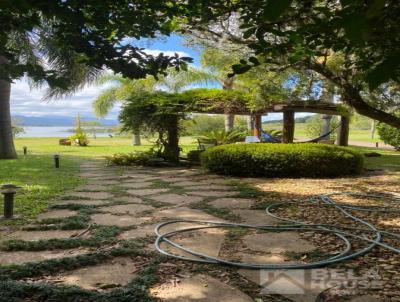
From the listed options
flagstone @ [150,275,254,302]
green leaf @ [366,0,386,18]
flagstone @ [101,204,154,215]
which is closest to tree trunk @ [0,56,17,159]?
flagstone @ [101,204,154,215]

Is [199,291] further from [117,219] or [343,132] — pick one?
[343,132]

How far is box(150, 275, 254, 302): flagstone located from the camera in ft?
6.45

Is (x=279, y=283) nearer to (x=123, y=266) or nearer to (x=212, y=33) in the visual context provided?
(x=123, y=266)

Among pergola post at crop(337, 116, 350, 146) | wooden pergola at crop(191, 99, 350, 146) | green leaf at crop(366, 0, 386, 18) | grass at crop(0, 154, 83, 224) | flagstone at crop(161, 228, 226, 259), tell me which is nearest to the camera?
green leaf at crop(366, 0, 386, 18)

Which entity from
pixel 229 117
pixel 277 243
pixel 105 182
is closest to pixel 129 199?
pixel 105 182

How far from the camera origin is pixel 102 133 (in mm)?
34250

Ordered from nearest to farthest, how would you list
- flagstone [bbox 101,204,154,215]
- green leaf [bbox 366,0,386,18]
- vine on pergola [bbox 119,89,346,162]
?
1. green leaf [bbox 366,0,386,18]
2. flagstone [bbox 101,204,154,215]
3. vine on pergola [bbox 119,89,346,162]

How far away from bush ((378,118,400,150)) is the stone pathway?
1301cm

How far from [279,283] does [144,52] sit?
1.57 m

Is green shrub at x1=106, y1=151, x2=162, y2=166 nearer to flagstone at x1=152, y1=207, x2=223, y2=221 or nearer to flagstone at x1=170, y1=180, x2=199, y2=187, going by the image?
flagstone at x1=170, y1=180, x2=199, y2=187

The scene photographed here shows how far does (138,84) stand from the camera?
18.7 metres

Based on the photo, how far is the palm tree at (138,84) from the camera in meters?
18.9

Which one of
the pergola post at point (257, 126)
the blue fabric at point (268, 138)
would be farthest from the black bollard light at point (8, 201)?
the blue fabric at point (268, 138)

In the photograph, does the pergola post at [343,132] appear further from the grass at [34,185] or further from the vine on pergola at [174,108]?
the grass at [34,185]
